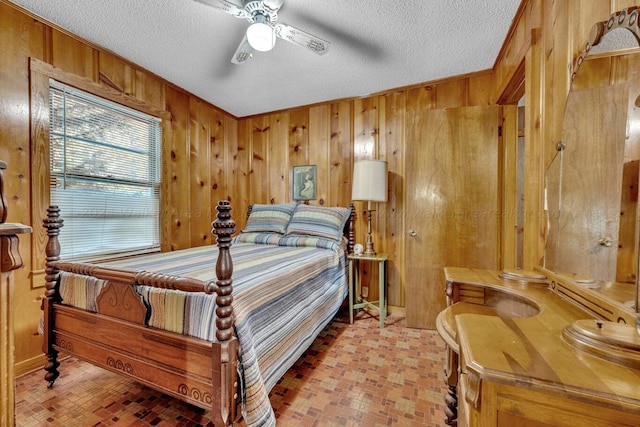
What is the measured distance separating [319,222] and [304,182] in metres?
0.73

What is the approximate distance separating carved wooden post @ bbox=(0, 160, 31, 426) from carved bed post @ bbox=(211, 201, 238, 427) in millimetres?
535

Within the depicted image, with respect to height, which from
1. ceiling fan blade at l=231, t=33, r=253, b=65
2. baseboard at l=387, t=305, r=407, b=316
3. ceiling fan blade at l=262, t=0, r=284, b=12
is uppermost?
ceiling fan blade at l=262, t=0, r=284, b=12

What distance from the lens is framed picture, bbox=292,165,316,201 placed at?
327 cm

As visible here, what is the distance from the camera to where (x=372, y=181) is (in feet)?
8.60

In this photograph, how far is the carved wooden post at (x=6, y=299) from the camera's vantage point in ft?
2.31

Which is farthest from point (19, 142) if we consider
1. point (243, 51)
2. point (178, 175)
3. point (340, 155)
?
point (340, 155)

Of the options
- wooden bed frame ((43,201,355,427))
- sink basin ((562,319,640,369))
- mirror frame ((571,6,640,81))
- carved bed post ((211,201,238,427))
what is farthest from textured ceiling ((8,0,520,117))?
sink basin ((562,319,640,369))

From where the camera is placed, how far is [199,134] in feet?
10.3

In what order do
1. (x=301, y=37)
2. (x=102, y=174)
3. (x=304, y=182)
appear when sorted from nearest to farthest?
(x=301, y=37)
(x=102, y=174)
(x=304, y=182)

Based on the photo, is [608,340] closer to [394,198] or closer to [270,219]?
[394,198]

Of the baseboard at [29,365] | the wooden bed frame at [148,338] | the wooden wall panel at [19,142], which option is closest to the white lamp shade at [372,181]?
the wooden bed frame at [148,338]

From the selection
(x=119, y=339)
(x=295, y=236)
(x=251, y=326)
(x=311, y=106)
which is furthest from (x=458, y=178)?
(x=119, y=339)

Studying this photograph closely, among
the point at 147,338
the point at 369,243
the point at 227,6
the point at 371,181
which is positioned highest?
the point at 227,6

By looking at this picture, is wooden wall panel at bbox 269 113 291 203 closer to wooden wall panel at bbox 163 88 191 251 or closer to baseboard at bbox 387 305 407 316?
wooden wall panel at bbox 163 88 191 251
